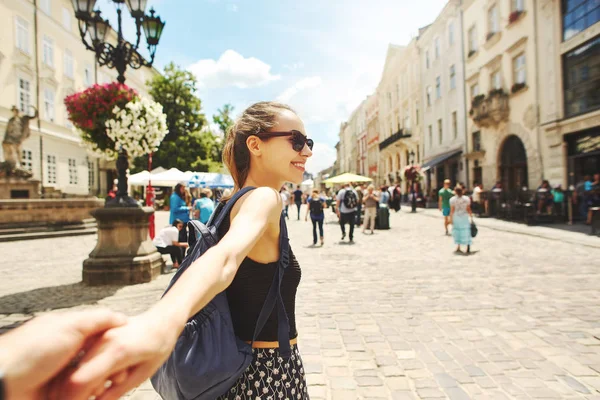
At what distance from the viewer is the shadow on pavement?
5.21 meters

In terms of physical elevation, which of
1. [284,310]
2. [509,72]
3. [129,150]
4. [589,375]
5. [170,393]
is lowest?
[589,375]

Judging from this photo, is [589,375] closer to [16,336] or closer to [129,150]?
[16,336]

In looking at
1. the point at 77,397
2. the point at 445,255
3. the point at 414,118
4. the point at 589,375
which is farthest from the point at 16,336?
the point at 414,118

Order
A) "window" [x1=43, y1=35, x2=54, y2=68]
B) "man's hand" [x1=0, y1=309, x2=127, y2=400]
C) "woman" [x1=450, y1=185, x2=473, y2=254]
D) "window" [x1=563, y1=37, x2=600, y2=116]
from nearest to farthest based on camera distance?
"man's hand" [x1=0, y1=309, x2=127, y2=400], "woman" [x1=450, y1=185, x2=473, y2=254], "window" [x1=563, y1=37, x2=600, y2=116], "window" [x1=43, y1=35, x2=54, y2=68]

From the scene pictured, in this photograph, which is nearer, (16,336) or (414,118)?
(16,336)

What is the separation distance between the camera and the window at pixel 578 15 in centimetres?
1421

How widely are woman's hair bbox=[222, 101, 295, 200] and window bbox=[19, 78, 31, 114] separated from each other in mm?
30011

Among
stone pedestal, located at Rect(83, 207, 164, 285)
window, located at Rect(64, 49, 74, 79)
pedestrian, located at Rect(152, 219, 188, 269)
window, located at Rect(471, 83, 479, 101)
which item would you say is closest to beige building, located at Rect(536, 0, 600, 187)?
window, located at Rect(471, 83, 479, 101)

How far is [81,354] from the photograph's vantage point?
542mm

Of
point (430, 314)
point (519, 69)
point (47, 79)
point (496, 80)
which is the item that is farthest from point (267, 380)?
point (47, 79)

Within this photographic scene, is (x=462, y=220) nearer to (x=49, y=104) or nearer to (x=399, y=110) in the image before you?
(x=49, y=104)

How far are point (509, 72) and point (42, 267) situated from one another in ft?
71.2

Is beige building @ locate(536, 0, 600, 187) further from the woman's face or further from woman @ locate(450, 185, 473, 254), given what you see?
the woman's face

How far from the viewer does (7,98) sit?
2355 centimetres
